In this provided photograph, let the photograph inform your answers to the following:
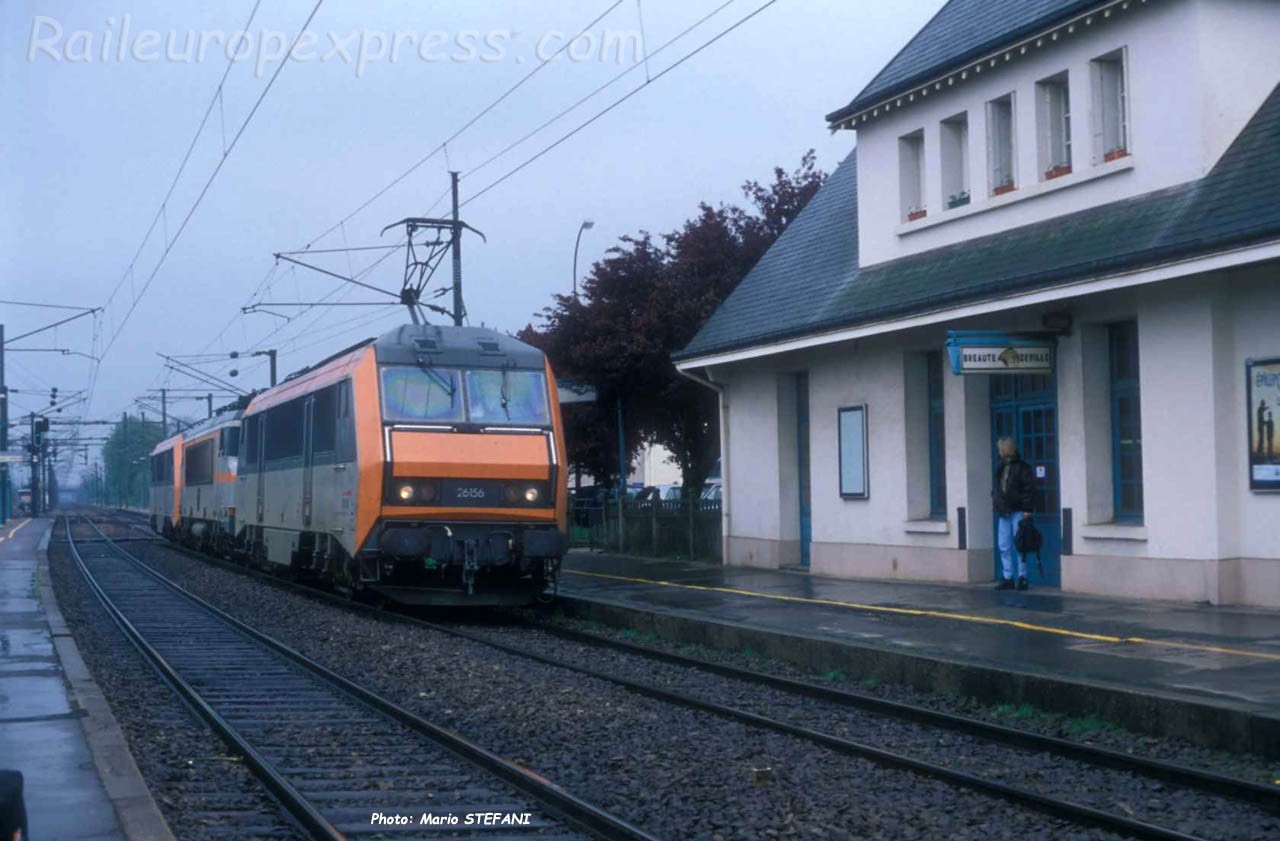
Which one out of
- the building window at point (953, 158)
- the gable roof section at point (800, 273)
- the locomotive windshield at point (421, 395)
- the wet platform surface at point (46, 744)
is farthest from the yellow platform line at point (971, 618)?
the wet platform surface at point (46, 744)

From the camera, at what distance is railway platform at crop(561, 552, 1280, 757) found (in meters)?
9.46

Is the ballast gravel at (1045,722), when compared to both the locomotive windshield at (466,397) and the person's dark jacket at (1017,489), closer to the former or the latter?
the person's dark jacket at (1017,489)

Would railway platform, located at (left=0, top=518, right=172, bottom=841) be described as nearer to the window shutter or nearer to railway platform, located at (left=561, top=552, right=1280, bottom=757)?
railway platform, located at (left=561, top=552, right=1280, bottom=757)

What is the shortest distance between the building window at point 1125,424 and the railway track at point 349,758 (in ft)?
26.5

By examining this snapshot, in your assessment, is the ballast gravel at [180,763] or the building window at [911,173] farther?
the building window at [911,173]

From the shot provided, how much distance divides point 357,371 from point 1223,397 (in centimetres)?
948

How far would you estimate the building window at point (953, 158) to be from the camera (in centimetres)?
1831

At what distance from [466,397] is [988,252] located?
6246 millimetres

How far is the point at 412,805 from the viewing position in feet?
26.0

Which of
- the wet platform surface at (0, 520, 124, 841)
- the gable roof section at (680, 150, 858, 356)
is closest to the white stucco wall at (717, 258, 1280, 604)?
the gable roof section at (680, 150, 858, 356)

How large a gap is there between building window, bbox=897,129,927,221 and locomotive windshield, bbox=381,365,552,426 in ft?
17.0

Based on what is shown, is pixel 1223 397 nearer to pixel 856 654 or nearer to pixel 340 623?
pixel 856 654

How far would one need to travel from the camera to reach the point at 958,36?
1869cm

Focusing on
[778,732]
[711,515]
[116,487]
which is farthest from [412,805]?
[116,487]
